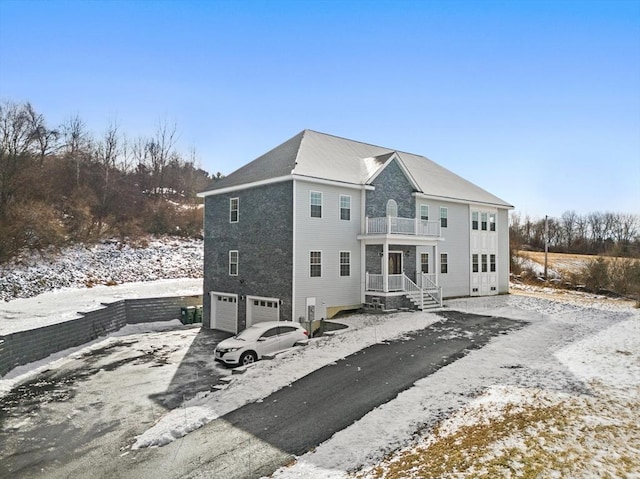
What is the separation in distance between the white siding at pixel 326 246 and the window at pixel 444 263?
279 inches

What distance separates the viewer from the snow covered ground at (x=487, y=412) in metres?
6.44

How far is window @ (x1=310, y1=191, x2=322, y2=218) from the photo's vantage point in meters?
19.2

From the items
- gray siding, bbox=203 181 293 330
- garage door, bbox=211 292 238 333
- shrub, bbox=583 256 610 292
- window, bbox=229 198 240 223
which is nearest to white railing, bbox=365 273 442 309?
gray siding, bbox=203 181 293 330

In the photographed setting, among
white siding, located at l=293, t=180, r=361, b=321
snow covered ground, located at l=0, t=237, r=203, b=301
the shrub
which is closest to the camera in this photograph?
white siding, located at l=293, t=180, r=361, b=321

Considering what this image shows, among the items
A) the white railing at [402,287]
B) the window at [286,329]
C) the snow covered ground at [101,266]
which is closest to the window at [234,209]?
the white railing at [402,287]

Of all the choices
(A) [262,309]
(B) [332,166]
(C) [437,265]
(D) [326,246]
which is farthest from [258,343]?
(C) [437,265]

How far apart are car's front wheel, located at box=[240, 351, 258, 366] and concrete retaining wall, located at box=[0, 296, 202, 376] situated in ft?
25.9

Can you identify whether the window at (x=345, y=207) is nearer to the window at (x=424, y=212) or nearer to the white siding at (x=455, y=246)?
the window at (x=424, y=212)

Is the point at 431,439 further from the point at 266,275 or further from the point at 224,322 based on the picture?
the point at 224,322

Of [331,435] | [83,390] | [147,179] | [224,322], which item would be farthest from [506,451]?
[147,179]

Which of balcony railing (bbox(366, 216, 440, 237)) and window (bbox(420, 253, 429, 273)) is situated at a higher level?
balcony railing (bbox(366, 216, 440, 237))

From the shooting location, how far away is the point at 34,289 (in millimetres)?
27516

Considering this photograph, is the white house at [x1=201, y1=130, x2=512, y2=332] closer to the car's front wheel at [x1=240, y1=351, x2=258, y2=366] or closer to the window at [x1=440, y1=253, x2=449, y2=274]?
the window at [x1=440, y1=253, x2=449, y2=274]

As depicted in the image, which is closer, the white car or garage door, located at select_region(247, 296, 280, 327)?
the white car
